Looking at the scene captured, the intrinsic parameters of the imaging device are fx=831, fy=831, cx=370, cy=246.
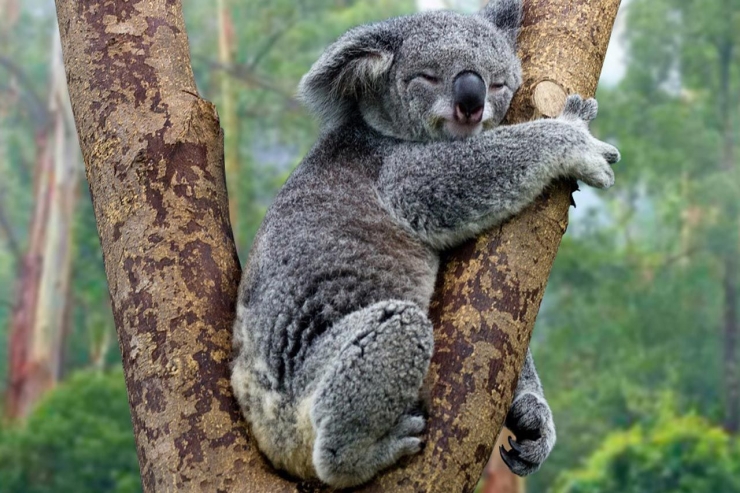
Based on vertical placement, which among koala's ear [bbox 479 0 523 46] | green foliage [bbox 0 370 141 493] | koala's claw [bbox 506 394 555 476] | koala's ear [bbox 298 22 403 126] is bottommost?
green foliage [bbox 0 370 141 493]

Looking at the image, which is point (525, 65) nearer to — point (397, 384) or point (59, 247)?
point (397, 384)

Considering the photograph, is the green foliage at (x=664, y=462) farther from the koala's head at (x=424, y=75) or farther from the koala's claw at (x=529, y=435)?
→ the koala's head at (x=424, y=75)

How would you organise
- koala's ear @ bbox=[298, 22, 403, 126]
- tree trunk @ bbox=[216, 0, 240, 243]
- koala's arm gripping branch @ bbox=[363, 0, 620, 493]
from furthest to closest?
1. tree trunk @ bbox=[216, 0, 240, 243]
2. koala's ear @ bbox=[298, 22, 403, 126]
3. koala's arm gripping branch @ bbox=[363, 0, 620, 493]

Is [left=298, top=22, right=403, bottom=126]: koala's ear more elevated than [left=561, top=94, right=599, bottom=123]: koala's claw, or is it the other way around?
[left=298, top=22, right=403, bottom=126]: koala's ear

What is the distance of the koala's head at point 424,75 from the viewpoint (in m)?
2.81

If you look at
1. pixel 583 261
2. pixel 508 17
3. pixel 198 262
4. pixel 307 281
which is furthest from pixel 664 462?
pixel 198 262

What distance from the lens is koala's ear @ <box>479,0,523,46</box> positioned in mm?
2963

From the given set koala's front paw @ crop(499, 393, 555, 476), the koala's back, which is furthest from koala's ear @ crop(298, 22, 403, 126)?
koala's front paw @ crop(499, 393, 555, 476)

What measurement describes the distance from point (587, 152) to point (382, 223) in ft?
2.27

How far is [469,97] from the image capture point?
2705mm

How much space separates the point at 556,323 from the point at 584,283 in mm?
562

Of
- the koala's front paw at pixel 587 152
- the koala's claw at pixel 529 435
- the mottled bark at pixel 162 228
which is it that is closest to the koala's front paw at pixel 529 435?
the koala's claw at pixel 529 435

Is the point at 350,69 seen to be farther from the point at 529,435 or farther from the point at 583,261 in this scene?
the point at 583,261

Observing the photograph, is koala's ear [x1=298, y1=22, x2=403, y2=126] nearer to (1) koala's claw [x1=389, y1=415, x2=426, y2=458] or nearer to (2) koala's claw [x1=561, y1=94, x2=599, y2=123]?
(2) koala's claw [x1=561, y1=94, x2=599, y2=123]
